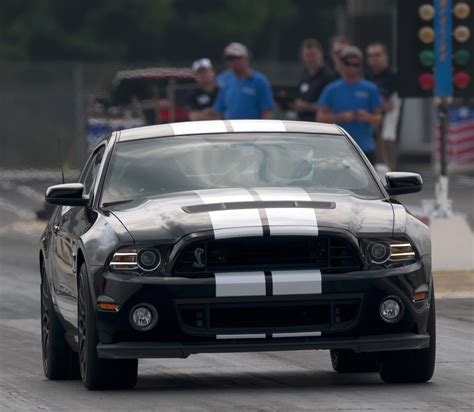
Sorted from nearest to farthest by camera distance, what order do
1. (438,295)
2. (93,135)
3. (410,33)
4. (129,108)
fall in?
(438,295)
(410,33)
(93,135)
(129,108)

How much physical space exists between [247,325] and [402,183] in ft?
5.44

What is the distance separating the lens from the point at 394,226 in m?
9.75

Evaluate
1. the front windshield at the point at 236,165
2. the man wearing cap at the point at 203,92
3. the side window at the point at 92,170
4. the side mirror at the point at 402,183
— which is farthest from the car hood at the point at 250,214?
the man wearing cap at the point at 203,92

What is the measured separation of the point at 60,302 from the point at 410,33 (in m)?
8.38

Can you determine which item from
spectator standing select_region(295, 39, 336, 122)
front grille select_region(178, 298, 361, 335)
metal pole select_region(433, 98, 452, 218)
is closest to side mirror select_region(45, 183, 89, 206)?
front grille select_region(178, 298, 361, 335)

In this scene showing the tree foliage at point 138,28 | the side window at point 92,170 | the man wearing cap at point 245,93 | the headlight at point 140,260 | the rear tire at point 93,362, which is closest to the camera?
the headlight at point 140,260

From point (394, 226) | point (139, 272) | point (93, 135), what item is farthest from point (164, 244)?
point (93, 135)

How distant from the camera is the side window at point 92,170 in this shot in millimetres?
11195

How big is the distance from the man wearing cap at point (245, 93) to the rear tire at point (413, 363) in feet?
35.0

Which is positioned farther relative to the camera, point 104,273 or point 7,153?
point 7,153

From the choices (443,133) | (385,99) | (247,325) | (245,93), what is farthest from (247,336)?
(385,99)

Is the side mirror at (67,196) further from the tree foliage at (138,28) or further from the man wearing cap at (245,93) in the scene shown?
the tree foliage at (138,28)

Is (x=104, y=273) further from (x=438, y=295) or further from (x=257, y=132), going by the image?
(x=438, y=295)

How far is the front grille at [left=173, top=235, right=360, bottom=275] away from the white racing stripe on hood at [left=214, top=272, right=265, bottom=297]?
0.23ft
